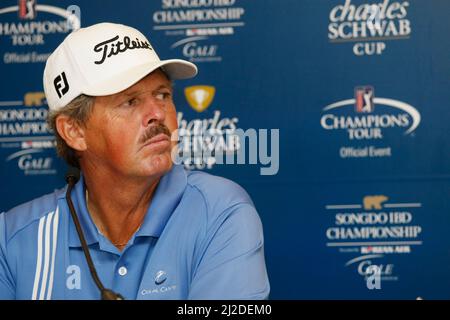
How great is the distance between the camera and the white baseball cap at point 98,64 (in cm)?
216

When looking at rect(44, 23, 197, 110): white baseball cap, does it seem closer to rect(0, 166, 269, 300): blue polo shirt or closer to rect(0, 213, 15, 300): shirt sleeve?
rect(0, 166, 269, 300): blue polo shirt

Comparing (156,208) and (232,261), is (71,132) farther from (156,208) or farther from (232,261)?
(232,261)

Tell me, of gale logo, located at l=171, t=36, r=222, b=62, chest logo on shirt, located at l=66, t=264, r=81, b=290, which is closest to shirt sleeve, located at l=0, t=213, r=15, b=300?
chest logo on shirt, located at l=66, t=264, r=81, b=290

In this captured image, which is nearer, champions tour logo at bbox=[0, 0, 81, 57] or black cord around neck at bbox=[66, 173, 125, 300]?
black cord around neck at bbox=[66, 173, 125, 300]

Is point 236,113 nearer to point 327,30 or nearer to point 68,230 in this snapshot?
point 327,30

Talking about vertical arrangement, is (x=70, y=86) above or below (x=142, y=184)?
above

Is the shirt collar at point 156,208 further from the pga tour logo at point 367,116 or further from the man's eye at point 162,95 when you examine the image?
the pga tour logo at point 367,116

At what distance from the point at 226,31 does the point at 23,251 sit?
1.71 m

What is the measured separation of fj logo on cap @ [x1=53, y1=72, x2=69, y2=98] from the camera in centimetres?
220

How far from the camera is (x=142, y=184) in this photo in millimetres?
2268

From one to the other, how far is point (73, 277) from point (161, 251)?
247mm
